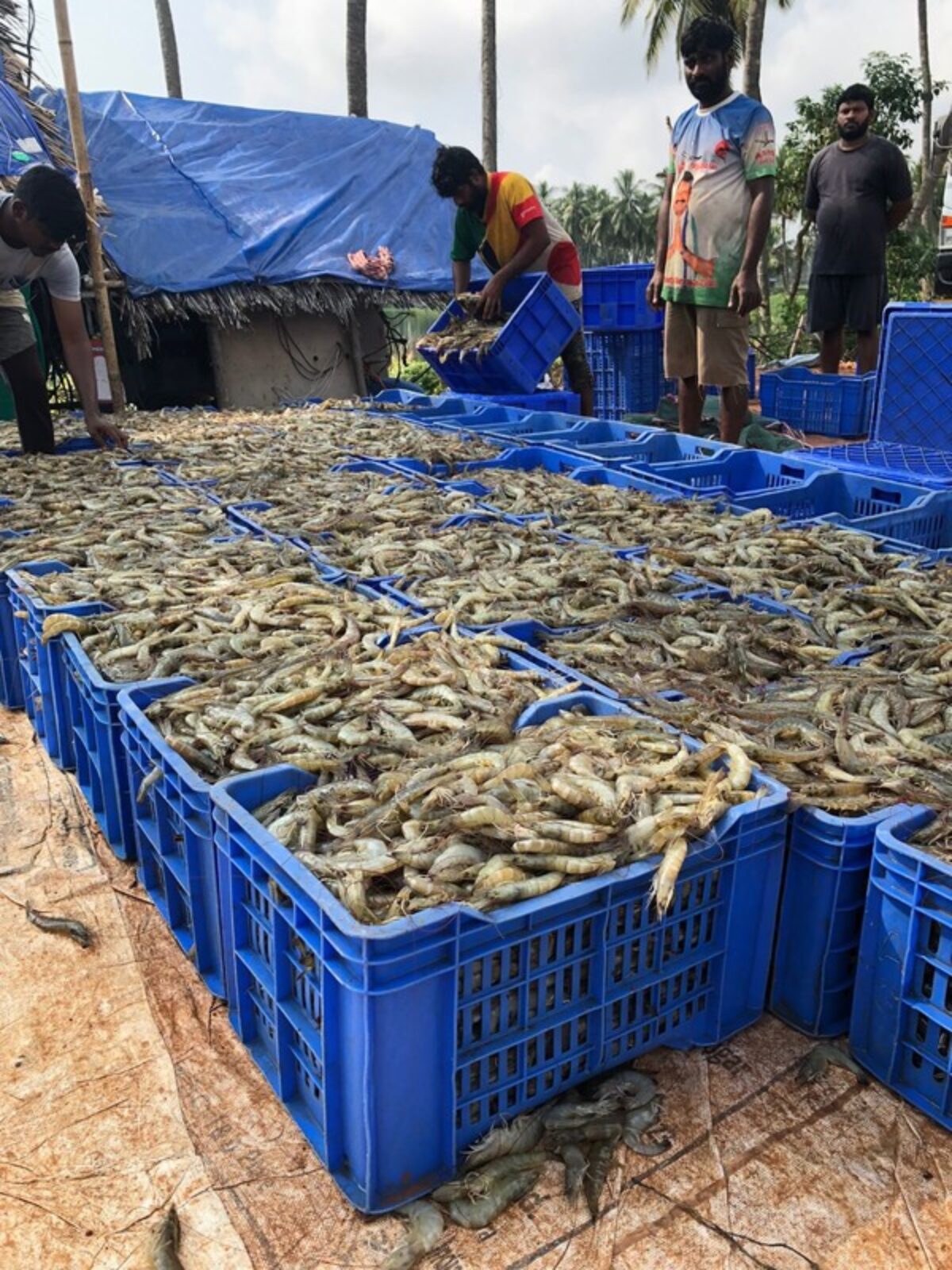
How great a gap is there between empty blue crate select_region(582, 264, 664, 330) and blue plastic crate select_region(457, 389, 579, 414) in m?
2.15

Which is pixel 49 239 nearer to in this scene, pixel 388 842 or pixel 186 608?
pixel 186 608

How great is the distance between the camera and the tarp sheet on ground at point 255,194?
1391 centimetres

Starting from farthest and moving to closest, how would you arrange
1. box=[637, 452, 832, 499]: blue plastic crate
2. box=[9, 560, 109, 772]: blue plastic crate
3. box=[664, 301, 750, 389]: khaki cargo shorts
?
box=[664, 301, 750, 389]: khaki cargo shorts
box=[637, 452, 832, 499]: blue plastic crate
box=[9, 560, 109, 772]: blue plastic crate

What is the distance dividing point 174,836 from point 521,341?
7.12 meters

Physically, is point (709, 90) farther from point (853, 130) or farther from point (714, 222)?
point (853, 130)

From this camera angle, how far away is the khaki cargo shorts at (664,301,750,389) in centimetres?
738

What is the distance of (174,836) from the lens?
2.89 m

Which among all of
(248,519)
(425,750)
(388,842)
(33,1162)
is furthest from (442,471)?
(33,1162)

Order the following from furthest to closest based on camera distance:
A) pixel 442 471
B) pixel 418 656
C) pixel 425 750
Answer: pixel 442 471, pixel 418 656, pixel 425 750

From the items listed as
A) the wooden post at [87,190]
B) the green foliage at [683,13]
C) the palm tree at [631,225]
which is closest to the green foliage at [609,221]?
the palm tree at [631,225]

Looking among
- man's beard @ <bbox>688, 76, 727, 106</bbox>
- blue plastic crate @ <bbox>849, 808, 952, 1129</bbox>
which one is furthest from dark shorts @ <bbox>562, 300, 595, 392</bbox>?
blue plastic crate @ <bbox>849, 808, 952, 1129</bbox>

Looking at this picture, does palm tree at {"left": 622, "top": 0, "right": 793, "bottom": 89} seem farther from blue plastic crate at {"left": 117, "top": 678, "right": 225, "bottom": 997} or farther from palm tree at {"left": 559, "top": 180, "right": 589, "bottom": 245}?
palm tree at {"left": 559, "top": 180, "right": 589, "bottom": 245}

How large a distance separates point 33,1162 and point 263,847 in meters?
0.86

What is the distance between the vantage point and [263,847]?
2168 millimetres
